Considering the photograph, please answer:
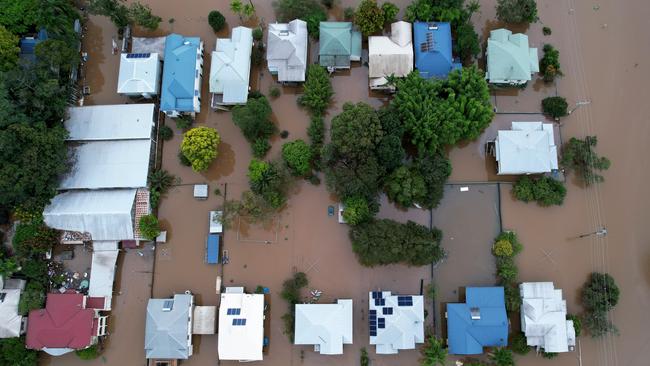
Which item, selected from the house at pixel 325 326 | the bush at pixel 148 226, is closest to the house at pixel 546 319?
the house at pixel 325 326

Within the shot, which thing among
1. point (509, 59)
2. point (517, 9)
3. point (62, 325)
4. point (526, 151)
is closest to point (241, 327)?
point (62, 325)

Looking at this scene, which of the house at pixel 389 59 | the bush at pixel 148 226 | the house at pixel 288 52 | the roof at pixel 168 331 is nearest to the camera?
the roof at pixel 168 331

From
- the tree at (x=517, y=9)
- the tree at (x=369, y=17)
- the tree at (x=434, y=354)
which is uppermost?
the tree at (x=517, y=9)

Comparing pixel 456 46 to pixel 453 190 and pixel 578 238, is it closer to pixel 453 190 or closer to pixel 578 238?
pixel 453 190

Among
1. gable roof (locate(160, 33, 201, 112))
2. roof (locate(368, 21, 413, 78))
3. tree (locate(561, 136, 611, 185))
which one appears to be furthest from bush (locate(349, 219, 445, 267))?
gable roof (locate(160, 33, 201, 112))

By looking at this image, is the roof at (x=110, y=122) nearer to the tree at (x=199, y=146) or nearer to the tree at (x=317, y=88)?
the tree at (x=199, y=146)

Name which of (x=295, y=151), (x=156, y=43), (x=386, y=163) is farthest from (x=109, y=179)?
(x=386, y=163)

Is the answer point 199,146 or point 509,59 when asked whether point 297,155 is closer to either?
point 199,146

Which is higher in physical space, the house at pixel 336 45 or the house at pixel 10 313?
the house at pixel 336 45
